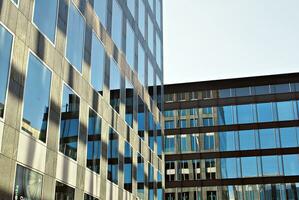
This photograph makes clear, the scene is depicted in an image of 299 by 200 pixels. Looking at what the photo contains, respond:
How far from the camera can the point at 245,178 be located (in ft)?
199

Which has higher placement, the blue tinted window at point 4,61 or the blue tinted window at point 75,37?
the blue tinted window at point 75,37

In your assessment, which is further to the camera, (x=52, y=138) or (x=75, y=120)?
(x=75, y=120)

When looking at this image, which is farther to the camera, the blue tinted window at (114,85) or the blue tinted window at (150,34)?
the blue tinted window at (150,34)

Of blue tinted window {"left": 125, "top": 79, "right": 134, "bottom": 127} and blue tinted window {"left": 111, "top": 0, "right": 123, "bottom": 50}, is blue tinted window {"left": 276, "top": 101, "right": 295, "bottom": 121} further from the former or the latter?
blue tinted window {"left": 111, "top": 0, "right": 123, "bottom": 50}

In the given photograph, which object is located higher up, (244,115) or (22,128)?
(244,115)

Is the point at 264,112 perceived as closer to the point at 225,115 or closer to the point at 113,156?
the point at 225,115

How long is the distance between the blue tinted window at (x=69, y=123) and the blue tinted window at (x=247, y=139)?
42299 millimetres

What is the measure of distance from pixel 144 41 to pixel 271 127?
95.5 ft

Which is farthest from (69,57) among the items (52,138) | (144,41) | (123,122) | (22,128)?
(144,41)

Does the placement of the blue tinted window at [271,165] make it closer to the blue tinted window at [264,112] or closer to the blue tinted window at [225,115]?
the blue tinted window at [264,112]

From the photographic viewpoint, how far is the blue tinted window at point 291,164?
2338 inches

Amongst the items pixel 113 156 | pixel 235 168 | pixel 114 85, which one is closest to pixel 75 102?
pixel 113 156

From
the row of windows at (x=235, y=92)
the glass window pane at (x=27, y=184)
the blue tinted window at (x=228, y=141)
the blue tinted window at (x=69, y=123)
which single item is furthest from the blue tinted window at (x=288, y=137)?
the glass window pane at (x=27, y=184)

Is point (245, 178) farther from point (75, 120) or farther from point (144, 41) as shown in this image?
point (75, 120)
